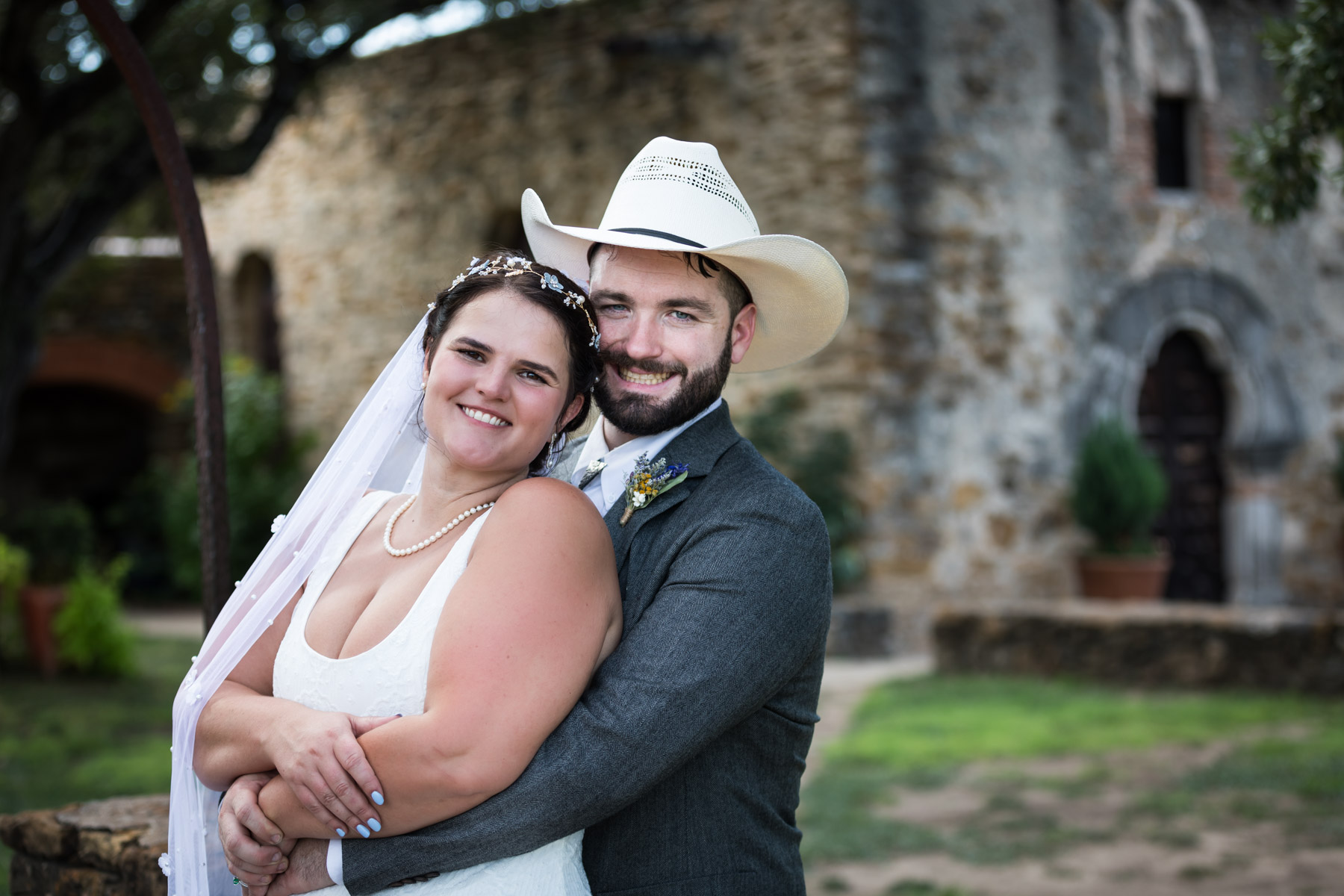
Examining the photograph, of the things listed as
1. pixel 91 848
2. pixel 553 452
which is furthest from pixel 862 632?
pixel 553 452

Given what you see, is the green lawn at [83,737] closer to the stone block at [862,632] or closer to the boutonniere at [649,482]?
the boutonniere at [649,482]

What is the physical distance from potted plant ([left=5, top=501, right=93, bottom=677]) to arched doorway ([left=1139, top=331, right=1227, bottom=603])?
8.69 m

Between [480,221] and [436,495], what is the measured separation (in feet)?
30.7

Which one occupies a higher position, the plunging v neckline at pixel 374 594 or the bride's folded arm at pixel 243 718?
the plunging v neckline at pixel 374 594

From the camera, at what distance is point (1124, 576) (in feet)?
30.3

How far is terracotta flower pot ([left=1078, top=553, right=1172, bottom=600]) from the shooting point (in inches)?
363

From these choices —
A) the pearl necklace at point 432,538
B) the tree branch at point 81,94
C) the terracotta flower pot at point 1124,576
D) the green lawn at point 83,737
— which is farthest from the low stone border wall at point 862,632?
the pearl necklace at point 432,538

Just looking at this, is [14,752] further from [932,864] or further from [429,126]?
[429,126]

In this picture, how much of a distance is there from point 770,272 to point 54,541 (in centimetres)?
816

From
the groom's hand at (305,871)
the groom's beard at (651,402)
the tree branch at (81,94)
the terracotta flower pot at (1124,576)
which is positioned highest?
the tree branch at (81,94)

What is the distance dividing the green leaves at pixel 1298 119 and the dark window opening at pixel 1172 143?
802 cm

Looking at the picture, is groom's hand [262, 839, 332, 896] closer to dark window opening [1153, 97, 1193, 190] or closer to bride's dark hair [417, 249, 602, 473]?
bride's dark hair [417, 249, 602, 473]

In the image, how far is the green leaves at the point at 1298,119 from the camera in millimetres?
2949

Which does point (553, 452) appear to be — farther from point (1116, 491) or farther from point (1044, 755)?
point (1116, 491)
